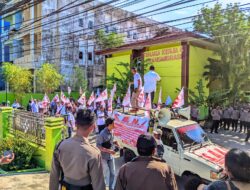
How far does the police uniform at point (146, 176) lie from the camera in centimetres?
273

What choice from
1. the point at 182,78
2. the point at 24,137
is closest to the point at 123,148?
the point at 24,137

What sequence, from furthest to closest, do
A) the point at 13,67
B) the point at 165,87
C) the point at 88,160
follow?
the point at 13,67, the point at 165,87, the point at 88,160

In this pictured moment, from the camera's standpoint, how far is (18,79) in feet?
91.4

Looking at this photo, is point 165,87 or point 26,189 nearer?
point 26,189

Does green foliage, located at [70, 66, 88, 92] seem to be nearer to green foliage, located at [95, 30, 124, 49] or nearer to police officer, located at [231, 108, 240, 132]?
green foliage, located at [95, 30, 124, 49]

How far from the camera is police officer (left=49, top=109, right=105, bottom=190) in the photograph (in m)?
3.15

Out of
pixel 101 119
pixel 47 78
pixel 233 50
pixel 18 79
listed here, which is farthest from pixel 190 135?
pixel 18 79

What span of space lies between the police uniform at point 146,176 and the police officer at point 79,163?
1.34 feet

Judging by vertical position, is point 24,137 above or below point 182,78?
below

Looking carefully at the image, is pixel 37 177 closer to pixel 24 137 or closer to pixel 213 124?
pixel 24 137

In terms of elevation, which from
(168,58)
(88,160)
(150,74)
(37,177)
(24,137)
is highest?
(168,58)

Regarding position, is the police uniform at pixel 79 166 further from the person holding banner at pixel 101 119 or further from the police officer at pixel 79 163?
the person holding banner at pixel 101 119

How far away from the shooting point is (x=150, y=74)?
33.2 feet

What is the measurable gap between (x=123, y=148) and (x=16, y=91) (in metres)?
22.4
